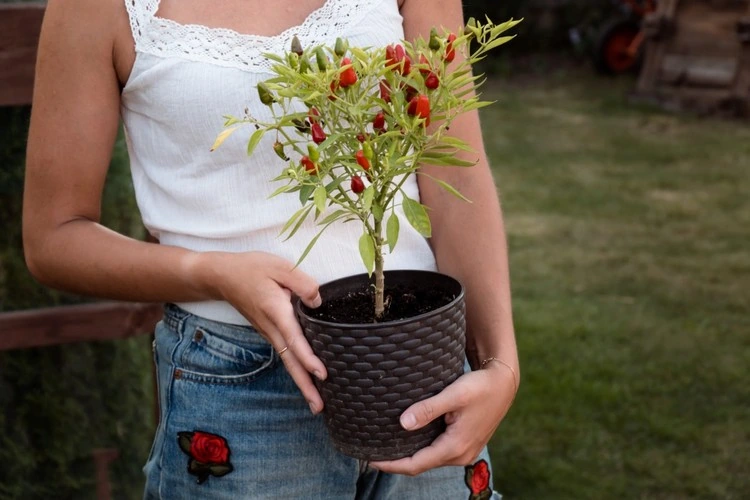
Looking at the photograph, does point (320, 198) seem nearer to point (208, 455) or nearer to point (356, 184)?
point (356, 184)

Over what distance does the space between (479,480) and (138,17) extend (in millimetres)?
800

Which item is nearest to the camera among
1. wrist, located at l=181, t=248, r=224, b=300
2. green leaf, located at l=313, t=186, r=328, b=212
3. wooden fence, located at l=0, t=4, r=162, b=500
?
green leaf, located at l=313, t=186, r=328, b=212

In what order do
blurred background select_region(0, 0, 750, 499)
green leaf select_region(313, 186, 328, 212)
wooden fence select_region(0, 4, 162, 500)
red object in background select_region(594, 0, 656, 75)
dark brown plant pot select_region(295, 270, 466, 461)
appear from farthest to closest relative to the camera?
red object in background select_region(594, 0, 656, 75), blurred background select_region(0, 0, 750, 499), wooden fence select_region(0, 4, 162, 500), dark brown plant pot select_region(295, 270, 466, 461), green leaf select_region(313, 186, 328, 212)

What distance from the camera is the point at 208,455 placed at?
1425 mm

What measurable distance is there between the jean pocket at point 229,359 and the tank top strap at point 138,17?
0.41 m

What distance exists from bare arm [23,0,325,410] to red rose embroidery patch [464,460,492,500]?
1.30 feet

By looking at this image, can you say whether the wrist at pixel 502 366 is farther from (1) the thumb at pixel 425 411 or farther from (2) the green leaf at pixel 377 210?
(2) the green leaf at pixel 377 210

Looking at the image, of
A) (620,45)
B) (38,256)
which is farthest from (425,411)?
(620,45)

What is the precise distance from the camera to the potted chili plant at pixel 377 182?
1143 mm

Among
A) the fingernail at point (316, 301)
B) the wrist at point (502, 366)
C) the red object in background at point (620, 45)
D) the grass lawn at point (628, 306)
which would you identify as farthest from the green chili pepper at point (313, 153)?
the red object in background at point (620, 45)

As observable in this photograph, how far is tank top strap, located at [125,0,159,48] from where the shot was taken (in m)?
1.40

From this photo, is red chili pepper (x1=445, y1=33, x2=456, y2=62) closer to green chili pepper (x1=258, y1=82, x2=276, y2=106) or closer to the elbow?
green chili pepper (x1=258, y1=82, x2=276, y2=106)

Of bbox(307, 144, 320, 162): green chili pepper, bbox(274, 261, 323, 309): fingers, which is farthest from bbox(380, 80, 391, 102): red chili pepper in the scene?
bbox(274, 261, 323, 309): fingers

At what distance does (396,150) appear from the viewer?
1175 millimetres
